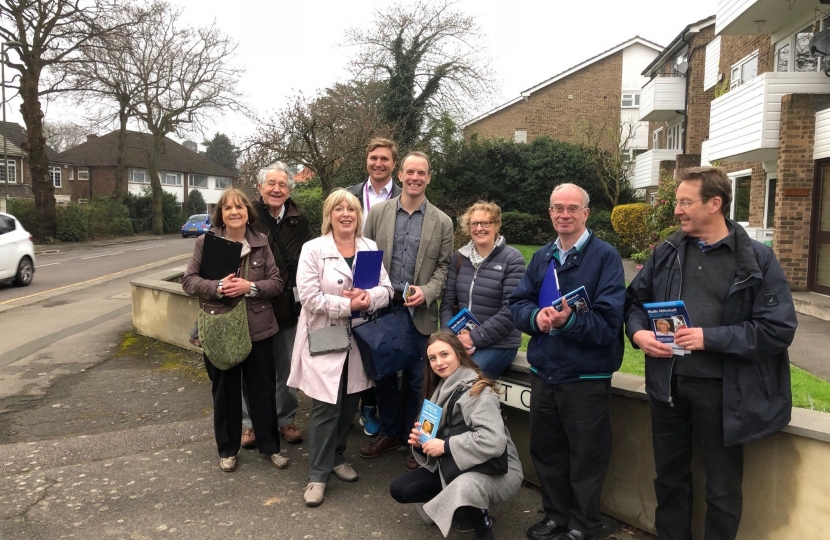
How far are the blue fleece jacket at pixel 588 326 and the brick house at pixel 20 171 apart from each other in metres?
48.8

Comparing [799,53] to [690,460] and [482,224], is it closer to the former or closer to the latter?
[482,224]

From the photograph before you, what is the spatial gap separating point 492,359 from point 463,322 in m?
0.34

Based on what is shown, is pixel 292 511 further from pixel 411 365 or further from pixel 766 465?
pixel 766 465

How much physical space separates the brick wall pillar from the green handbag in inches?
433

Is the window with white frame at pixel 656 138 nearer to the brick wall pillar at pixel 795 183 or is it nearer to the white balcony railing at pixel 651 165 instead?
the white balcony railing at pixel 651 165

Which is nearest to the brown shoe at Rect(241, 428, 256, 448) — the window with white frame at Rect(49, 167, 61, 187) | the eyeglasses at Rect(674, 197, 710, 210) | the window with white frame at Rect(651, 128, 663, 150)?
the eyeglasses at Rect(674, 197, 710, 210)

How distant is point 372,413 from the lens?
16.1ft

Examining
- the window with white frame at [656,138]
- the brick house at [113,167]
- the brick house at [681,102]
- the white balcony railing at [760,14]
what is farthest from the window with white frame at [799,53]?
the brick house at [113,167]

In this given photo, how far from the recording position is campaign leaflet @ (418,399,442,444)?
334 cm

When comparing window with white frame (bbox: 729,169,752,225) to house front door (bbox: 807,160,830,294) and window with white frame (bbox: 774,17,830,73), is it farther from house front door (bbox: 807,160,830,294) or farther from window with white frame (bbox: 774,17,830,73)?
house front door (bbox: 807,160,830,294)

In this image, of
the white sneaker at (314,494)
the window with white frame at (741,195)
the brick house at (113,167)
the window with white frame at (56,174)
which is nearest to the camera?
the white sneaker at (314,494)

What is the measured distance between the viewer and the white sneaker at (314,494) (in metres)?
3.72

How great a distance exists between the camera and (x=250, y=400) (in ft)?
14.2

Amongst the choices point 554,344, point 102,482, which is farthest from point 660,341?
point 102,482
